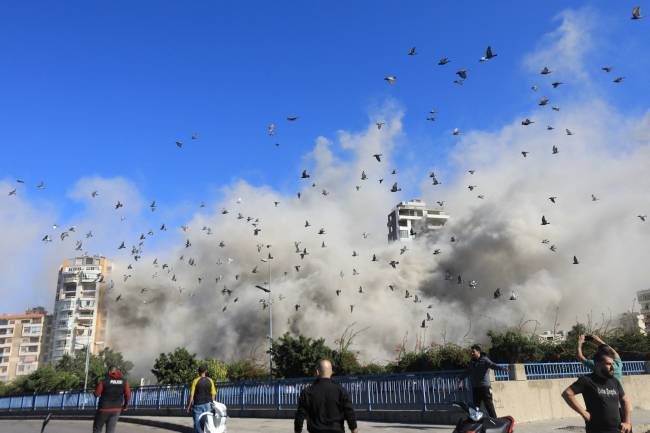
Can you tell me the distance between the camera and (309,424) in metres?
Answer: 4.90

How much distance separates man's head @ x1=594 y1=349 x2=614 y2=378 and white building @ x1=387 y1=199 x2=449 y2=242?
116155mm

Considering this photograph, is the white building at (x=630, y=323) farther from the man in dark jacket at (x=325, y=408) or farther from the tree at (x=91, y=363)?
the tree at (x=91, y=363)

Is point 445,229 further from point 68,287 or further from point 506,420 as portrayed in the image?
point 506,420

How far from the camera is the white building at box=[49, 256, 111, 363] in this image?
354ft

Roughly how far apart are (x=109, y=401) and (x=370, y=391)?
8154 millimetres

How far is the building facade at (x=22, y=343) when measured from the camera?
116750 millimetres

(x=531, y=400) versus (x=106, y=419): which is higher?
(x=106, y=419)

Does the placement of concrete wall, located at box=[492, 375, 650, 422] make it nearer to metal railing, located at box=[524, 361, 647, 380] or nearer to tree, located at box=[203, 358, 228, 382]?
metal railing, located at box=[524, 361, 647, 380]

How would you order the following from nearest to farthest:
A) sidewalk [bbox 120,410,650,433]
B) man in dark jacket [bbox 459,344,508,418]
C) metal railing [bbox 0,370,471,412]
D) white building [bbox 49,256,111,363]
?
man in dark jacket [bbox 459,344,508,418], sidewalk [bbox 120,410,650,433], metal railing [bbox 0,370,471,412], white building [bbox 49,256,111,363]

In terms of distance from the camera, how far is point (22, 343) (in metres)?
118

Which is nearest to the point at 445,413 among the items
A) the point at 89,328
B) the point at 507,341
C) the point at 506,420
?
the point at 506,420

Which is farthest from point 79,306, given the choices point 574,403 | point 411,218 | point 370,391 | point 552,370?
point 574,403

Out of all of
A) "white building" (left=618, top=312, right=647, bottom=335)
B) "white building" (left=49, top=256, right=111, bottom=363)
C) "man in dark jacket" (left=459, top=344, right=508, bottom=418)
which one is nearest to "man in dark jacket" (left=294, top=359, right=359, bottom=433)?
"man in dark jacket" (left=459, top=344, right=508, bottom=418)

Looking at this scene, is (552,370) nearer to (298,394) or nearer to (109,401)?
(298,394)
